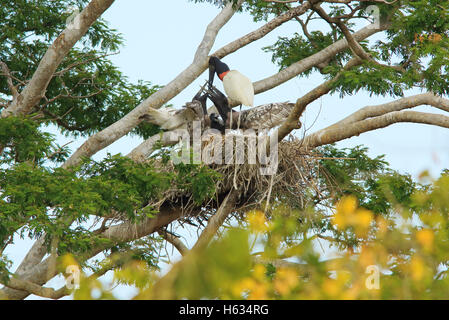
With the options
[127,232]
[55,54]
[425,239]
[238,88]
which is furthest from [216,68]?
[425,239]

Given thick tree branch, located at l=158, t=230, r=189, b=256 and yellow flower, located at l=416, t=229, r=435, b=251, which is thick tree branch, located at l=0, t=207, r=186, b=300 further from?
yellow flower, located at l=416, t=229, r=435, b=251

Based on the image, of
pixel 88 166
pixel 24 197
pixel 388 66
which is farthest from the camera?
pixel 388 66

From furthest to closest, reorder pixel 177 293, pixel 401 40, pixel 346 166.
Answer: pixel 346 166 → pixel 401 40 → pixel 177 293

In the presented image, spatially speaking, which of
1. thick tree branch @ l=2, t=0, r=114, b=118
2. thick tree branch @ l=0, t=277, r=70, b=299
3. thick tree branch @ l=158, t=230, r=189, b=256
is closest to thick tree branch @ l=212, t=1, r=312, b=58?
thick tree branch @ l=2, t=0, r=114, b=118

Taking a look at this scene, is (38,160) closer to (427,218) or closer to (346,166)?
(346,166)

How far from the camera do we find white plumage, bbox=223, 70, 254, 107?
27.6 ft

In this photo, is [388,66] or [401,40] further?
[401,40]

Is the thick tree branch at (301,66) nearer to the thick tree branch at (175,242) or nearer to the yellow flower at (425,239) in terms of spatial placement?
the thick tree branch at (175,242)

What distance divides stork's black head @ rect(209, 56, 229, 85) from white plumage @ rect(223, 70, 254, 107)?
1.13 feet

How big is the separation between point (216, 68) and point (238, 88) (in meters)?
0.76

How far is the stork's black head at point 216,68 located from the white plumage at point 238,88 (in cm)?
34

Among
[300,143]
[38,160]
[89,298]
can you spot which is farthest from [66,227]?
[89,298]

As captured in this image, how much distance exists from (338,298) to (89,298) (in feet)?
2.96

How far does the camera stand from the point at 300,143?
766 cm
